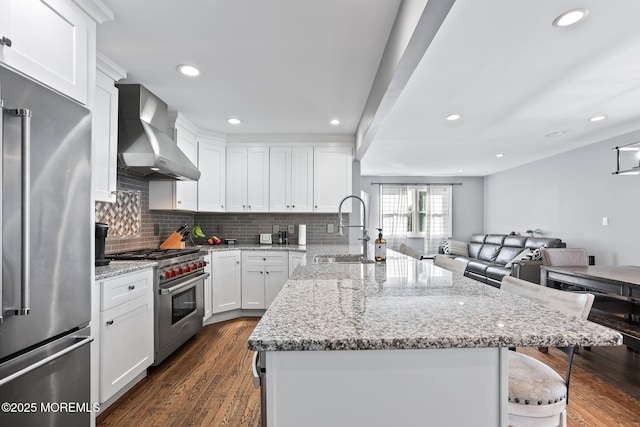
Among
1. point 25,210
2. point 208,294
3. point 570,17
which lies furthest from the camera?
point 208,294

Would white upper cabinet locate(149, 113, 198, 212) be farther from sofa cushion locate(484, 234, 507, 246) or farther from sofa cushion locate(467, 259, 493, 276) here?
sofa cushion locate(484, 234, 507, 246)

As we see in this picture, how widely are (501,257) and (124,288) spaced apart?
19.2ft

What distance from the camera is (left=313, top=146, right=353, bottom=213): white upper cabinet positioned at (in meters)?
4.41

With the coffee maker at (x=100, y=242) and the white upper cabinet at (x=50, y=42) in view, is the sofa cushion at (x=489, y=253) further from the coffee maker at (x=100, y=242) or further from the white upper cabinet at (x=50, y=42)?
the white upper cabinet at (x=50, y=42)

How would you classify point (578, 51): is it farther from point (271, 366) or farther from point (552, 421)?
point (271, 366)

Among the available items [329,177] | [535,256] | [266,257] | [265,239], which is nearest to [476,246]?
[535,256]

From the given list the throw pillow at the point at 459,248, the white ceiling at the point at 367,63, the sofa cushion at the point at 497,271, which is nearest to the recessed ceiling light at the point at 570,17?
Answer: the white ceiling at the point at 367,63

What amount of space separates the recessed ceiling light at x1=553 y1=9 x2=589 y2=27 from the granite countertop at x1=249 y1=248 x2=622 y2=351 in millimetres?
1599

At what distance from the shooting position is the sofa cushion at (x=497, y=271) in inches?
199

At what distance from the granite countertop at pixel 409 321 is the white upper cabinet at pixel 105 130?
67.1 inches

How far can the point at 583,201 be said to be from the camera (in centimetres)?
520

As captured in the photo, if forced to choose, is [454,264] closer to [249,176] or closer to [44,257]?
[44,257]

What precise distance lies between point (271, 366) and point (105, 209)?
261 centimetres

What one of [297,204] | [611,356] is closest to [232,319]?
[297,204]
